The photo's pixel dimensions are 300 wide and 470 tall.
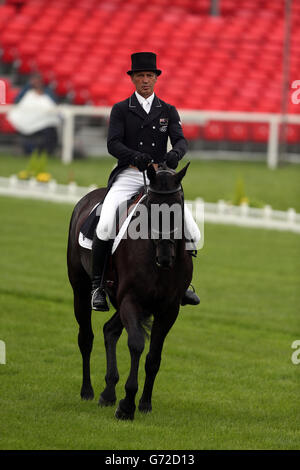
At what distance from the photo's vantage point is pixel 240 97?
29.1m

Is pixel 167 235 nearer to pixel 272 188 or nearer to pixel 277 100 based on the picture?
pixel 272 188

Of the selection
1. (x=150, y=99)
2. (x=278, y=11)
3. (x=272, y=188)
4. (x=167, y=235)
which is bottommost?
(x=272, y=188)

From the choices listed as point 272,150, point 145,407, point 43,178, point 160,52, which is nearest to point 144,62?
point 145,407

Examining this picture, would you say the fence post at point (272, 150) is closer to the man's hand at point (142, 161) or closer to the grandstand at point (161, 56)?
the grandstand at point (161, 56)

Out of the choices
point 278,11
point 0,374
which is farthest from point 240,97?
point 0,374

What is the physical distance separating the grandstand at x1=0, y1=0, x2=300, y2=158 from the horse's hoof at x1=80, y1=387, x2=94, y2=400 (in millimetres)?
17957

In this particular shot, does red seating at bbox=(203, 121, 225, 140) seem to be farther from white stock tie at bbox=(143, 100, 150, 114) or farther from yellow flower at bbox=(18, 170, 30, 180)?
white stock tie at bbox=(143, 100, 150, 114)

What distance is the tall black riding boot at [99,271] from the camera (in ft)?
23.0

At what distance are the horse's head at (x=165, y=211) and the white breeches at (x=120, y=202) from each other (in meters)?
0.54

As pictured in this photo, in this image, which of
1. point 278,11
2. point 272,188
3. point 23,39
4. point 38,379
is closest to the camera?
point 38,379

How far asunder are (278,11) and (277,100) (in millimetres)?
8643

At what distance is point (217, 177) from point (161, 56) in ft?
25.5

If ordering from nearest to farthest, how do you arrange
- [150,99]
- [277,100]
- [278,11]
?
[150,99] → [277,100] → [278,11]

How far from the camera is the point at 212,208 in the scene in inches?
742
